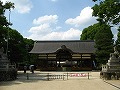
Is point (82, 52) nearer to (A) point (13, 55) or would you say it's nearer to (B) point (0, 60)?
(A) point (13, 55)

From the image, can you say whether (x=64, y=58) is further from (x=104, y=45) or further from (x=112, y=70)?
(x=112, y=70)

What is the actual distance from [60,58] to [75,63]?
145 inches

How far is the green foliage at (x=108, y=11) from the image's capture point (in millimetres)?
21969

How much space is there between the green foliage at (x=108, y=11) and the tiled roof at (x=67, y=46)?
3205cm

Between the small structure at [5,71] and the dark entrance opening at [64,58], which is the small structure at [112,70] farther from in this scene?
the dark entrance opening at [64,58]

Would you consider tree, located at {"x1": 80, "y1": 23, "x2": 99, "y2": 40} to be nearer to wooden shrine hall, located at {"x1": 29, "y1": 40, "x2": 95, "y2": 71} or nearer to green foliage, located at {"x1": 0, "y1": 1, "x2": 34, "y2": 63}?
wooden shrine hall, located at {"x1": 29, "y1": 40, "x2": 95, "y2": 71}

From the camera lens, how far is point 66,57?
180 ft

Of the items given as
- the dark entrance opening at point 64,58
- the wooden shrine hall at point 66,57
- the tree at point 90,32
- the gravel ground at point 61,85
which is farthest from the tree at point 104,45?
the gravel ground at point 61,85

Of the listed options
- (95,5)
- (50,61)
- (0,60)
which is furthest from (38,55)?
(95,5)

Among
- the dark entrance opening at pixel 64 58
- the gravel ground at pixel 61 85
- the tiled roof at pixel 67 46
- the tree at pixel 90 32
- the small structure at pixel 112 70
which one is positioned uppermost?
the tree at pixel 90 32

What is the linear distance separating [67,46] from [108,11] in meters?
36.5

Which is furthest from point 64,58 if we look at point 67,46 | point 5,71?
point 5,71

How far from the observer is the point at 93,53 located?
A: 2126 inches

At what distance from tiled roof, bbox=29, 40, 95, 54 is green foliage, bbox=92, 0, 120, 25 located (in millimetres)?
32047
